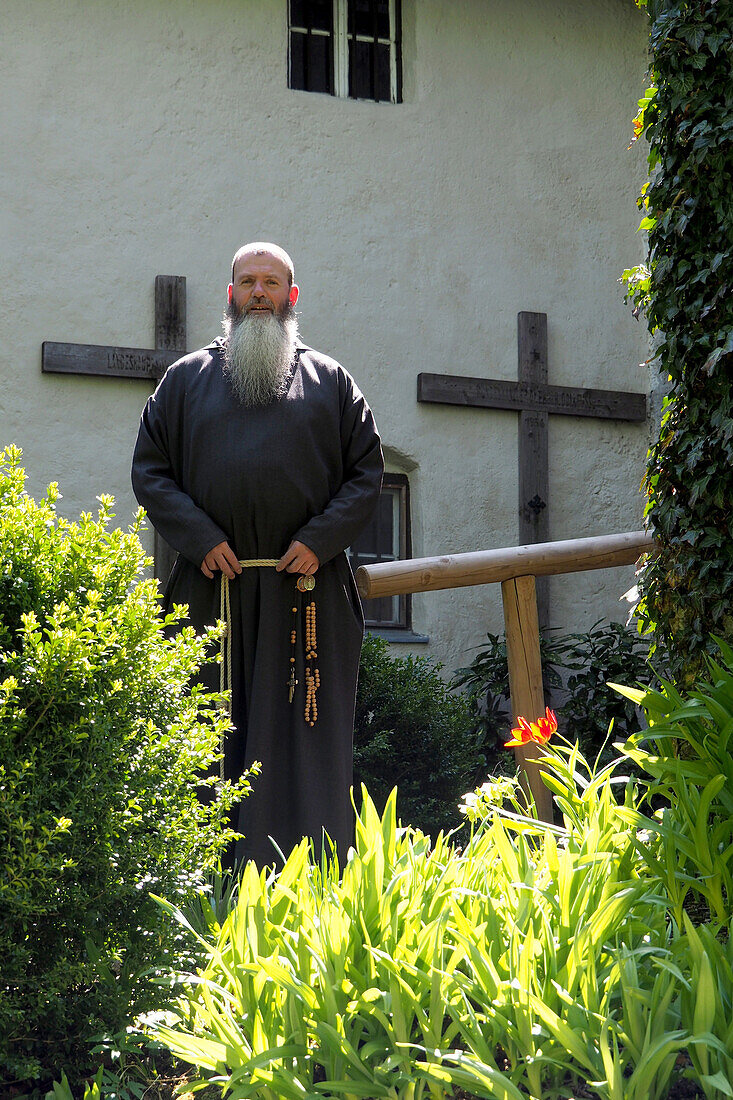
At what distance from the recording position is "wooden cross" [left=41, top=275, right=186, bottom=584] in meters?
6.18

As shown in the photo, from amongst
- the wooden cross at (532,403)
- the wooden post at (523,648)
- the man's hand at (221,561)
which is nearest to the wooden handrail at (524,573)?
the wooden post at (523,648)

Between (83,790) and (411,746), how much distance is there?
122 inches

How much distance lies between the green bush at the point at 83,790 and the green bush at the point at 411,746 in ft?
8.57

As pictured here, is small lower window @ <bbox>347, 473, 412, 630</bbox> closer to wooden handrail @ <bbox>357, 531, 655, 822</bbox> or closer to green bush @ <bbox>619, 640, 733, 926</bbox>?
wooden handrail @ <bbox>357, 531, 655, 822</bbox>

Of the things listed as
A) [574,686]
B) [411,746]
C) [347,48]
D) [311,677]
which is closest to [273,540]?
[311,677]

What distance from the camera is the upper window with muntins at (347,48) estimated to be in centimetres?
692

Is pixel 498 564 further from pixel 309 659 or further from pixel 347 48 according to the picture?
pixel 347 48

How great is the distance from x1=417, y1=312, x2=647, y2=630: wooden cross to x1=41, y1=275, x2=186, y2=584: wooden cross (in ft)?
4.82

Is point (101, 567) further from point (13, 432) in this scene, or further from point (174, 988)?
point (13, 432)

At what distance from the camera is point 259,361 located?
154 inches

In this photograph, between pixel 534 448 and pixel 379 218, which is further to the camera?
pixel 534 448

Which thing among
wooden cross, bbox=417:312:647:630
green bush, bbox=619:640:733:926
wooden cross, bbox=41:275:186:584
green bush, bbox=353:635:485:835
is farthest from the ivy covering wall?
wooden cross, bbox=417:312:647:630

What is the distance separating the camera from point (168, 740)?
91.9 inches

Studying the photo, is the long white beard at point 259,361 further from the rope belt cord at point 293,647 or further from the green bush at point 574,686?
the green bush at point 574,686
